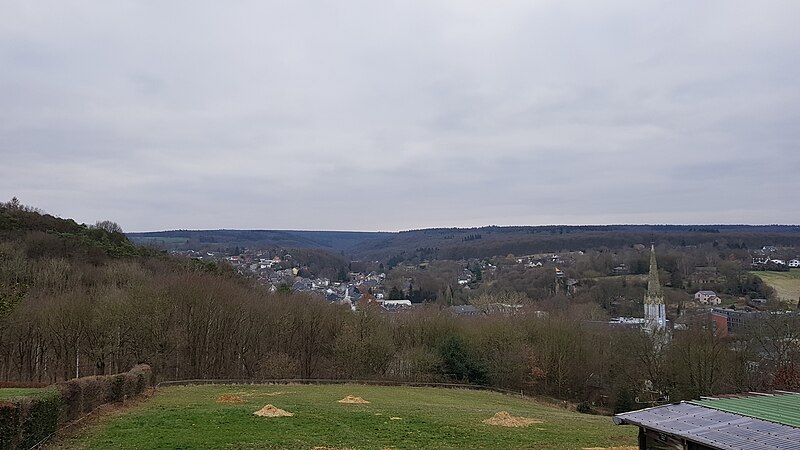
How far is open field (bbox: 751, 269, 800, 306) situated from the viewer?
377ft

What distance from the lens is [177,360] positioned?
173 ft

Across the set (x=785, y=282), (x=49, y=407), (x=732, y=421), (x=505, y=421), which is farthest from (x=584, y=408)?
(x=785, y=282)

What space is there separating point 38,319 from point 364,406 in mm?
30294

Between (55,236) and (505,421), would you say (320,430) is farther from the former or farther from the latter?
(55,236)

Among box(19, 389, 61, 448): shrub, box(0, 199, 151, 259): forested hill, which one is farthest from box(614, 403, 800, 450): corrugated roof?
box(0, 199, 151, 259): forested hill

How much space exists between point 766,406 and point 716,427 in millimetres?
2630

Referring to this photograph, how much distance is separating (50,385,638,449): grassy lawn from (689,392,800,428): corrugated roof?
8.41m

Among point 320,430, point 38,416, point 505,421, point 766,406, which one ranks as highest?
point 766,406

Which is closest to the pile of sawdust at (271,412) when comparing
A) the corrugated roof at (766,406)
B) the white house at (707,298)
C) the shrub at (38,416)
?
the shrub at (38,416)

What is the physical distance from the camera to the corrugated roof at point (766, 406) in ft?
36.9

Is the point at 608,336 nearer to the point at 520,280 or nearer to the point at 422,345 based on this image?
the point at 422,345

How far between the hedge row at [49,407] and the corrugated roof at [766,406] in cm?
1830

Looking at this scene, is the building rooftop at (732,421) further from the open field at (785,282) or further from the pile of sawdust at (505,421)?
the open field at (785,282)

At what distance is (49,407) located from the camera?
61.1 ft
